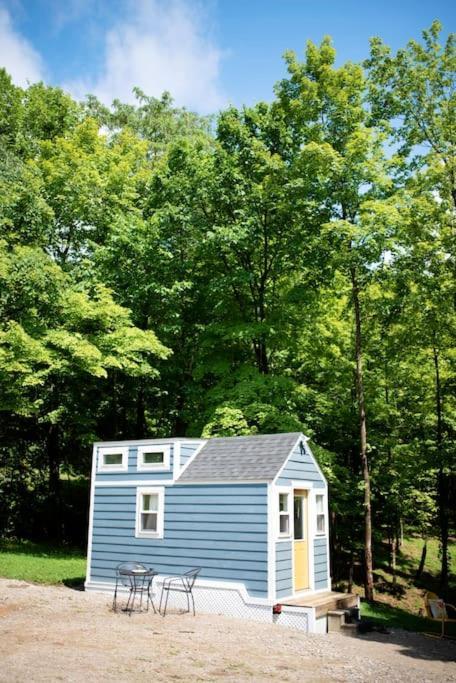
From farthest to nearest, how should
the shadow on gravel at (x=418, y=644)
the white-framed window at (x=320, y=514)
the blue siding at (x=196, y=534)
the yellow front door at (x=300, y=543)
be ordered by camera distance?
the white-framed window at (x=320, y=514) < the yellow front door at (x=300, y=543) < the blue siding at (x=196, y=534) < the shadow on gravel at (x=418, y=644)

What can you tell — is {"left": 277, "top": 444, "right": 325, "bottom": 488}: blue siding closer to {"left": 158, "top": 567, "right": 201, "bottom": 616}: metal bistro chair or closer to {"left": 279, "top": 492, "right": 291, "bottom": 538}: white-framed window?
{"left": 279, "top": 492, "right": 291, "bottom": 538}: white-framed window

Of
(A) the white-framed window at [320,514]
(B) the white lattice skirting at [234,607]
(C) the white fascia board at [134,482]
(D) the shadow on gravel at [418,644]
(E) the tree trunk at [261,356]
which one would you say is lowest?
(D) the shadow on gravel at [418,644]

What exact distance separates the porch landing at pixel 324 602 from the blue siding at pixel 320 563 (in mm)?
306

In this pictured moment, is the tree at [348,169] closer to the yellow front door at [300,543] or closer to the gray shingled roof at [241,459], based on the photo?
the yellow front door at [300,543]

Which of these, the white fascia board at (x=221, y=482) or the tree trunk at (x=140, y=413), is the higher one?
the tree trunk at (x=140, y=413)

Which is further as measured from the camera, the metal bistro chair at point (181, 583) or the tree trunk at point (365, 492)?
the tree trunk at point (365, 492)

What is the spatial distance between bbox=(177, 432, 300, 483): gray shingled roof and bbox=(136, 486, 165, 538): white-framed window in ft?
2.47

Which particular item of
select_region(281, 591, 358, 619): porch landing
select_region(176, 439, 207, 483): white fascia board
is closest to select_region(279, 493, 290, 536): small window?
select_region(281, 591, 358, 619): porch landing

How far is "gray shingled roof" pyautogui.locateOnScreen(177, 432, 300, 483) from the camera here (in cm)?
1206

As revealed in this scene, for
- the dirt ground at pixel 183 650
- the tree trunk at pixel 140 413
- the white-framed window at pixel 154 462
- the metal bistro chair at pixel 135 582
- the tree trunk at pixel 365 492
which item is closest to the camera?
the dirt ground at pixel 183 650

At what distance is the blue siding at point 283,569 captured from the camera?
37.3ft

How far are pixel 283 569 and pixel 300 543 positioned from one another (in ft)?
4.02

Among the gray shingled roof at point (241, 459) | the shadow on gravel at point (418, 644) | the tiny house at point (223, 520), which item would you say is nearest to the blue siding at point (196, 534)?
the tiny house at point (223, 520)

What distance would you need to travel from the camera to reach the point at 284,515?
39.7 feet
